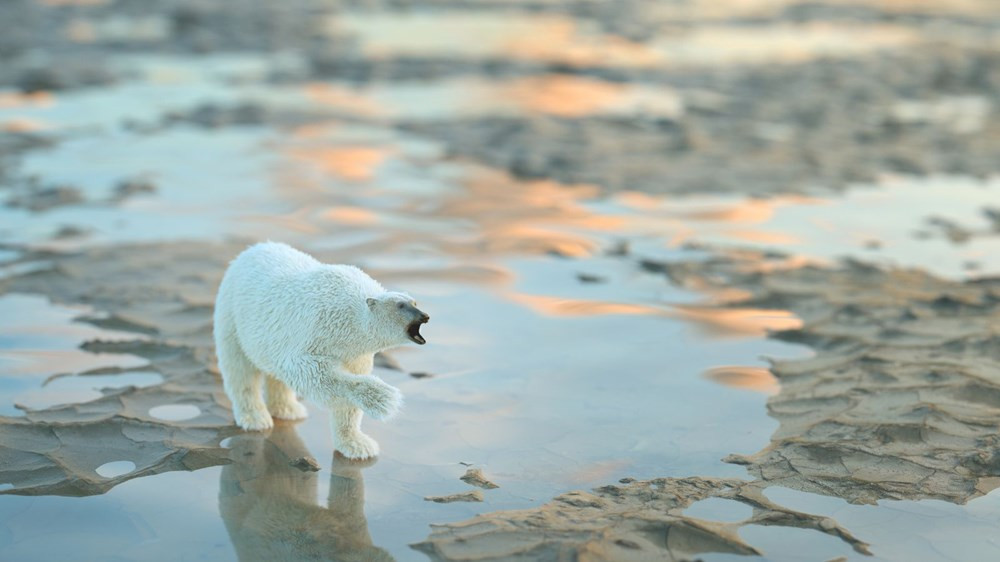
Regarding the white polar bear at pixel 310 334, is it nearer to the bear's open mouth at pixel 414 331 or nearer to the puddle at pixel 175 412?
the bear's open mouth at pixel 414 331

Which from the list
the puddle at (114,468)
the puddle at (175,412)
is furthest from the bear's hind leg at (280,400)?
the puddle at (114,468)

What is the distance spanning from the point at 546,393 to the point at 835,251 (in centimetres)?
339

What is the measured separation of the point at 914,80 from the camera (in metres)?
14.6

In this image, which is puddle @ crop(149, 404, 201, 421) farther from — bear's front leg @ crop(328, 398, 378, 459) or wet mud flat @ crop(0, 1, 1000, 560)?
bear's front leg @ crop(328, 398, 378, 459)

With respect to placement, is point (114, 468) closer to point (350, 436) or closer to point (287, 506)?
point (287, 506)

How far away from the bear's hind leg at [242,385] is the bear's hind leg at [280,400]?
0.06m

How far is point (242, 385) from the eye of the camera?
5.03 meters

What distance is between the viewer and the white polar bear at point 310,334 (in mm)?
4461

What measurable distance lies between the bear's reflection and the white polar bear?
188 mm

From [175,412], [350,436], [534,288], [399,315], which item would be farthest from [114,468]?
[534,288]

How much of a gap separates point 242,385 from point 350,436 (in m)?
0.60

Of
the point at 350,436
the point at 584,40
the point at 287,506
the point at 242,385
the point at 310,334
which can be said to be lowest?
the point at 287,506

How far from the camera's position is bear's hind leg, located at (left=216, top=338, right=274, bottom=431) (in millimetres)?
4977

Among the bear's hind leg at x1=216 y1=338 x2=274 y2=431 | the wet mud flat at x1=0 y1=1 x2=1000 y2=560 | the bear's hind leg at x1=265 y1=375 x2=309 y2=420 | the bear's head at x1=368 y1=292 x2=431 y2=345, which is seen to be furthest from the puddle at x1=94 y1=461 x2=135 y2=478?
the bear's head at x1=368 y1=292 x2=431 y2=345
